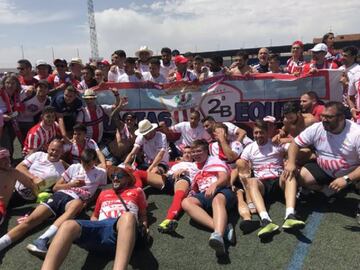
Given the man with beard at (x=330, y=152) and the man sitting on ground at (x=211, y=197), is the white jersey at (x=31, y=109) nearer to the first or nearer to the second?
the man sitting on ground at (x=211, y=197)

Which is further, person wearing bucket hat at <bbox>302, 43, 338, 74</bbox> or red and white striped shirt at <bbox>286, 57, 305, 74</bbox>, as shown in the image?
red and white striped shirt at <bbox>286, 57, 305, 74</bbox>

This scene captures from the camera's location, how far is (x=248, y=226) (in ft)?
14.8

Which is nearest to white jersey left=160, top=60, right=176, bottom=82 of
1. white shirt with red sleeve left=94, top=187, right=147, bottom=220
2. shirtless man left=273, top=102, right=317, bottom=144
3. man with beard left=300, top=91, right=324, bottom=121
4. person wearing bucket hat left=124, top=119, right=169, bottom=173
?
person wearing bucket hat left=124, top=119, right=169, bottom=173

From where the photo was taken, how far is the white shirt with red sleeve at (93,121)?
7.58 metres

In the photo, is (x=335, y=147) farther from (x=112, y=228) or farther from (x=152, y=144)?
(x=152, y=144)

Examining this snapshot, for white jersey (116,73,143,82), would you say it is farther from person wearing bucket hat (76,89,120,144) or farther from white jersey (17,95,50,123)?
white jersey (17,95,50,123)

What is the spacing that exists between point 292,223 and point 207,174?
1400 mm

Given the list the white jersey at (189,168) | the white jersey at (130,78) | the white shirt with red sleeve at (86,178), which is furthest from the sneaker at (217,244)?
the white jersey at (130,78)

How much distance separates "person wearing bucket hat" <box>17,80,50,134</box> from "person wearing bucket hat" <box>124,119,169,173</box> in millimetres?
2440

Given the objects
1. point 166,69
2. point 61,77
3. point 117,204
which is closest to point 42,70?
point 61,77

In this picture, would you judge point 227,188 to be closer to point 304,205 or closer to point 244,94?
point 304,205

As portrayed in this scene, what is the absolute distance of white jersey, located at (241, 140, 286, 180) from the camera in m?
5.33

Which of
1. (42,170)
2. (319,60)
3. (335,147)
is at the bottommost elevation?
(42,170)

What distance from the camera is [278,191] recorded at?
5.44 meters
